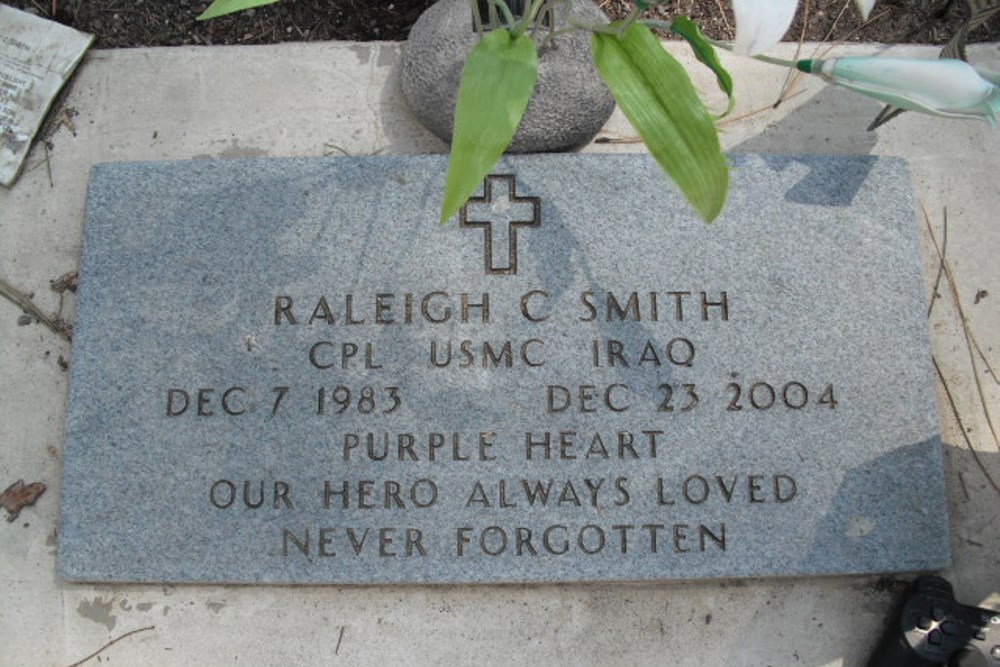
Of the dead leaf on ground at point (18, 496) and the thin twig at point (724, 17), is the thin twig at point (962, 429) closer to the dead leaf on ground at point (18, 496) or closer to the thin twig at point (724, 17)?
the thin twig at point (724, 17)

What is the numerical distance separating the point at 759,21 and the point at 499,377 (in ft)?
2.99

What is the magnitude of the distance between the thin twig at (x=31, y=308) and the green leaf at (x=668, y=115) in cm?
137

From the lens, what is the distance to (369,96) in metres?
2.15

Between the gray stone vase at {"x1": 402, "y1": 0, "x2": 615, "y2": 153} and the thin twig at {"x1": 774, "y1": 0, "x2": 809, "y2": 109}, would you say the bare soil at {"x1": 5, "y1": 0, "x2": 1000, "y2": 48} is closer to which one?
the thin twig at {"x1": 774, "y1": 0, "x2": 809, "y2": 109}

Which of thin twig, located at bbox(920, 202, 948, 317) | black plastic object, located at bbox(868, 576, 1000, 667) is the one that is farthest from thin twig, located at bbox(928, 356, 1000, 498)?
black plastic object, located at bbox(868, 576, 1000, 667)

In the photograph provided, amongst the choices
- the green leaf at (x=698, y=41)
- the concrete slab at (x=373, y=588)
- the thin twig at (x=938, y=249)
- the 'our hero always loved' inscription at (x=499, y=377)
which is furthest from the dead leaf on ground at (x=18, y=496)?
the thin twig at (x=938, y=249)

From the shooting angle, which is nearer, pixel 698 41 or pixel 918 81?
pixel 918 81

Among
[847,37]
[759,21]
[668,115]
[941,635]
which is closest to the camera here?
[759,21]

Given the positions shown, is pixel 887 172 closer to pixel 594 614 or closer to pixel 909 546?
pixel 909 546

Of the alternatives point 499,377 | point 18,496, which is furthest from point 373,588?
point 18,496

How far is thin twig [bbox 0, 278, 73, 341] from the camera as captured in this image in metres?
2.02

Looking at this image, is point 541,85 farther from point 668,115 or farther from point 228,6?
point 228,6

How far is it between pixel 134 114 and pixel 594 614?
5.24 ft

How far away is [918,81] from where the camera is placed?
142 cm
